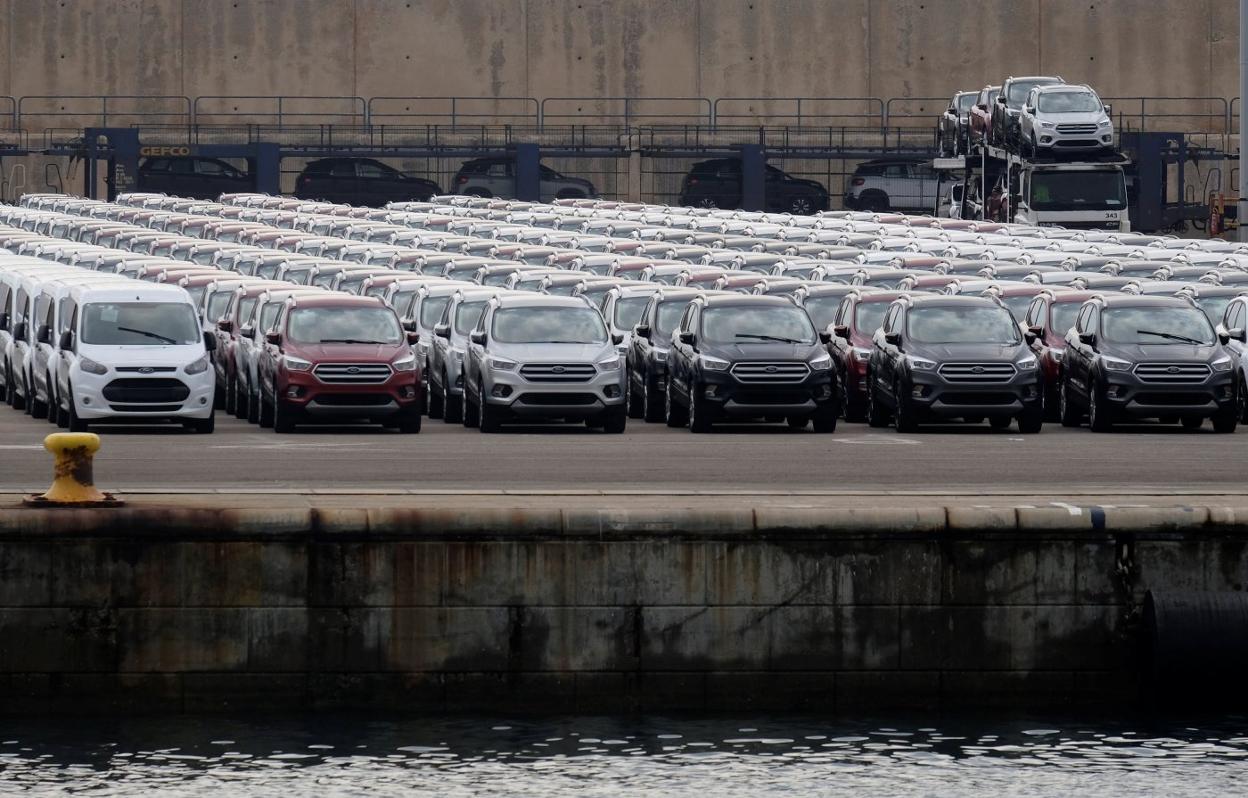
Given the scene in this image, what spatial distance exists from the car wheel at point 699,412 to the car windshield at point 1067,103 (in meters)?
31.6

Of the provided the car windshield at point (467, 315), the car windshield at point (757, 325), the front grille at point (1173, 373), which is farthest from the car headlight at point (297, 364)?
the front grille at point (1173, 373)

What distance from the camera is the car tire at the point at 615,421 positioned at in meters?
32.3

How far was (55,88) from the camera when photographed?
305 ft

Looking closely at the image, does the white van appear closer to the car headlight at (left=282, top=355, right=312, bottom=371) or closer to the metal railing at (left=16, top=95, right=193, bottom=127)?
the car headlight at (left=282, top=355, right=312, bottom=371)

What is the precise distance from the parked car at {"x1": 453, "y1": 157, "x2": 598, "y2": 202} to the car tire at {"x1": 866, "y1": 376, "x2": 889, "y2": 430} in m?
53.7

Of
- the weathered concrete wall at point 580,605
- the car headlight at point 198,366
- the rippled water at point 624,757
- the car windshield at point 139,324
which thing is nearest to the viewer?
the rippled water at point 624,757

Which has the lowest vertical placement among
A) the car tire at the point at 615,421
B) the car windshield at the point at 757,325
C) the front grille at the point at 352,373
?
the car tire at the point at 615,421

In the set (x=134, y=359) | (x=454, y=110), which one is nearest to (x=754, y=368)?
(x=134, y=359)

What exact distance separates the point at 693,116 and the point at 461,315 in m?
59.8

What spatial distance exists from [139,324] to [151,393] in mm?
1390

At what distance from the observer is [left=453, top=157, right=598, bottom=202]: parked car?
8769 centimetres

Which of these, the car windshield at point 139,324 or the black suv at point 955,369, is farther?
the car windshield at point 139,324

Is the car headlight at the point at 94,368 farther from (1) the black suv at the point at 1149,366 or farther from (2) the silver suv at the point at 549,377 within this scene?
(1) the black suv at the point at 1149,366

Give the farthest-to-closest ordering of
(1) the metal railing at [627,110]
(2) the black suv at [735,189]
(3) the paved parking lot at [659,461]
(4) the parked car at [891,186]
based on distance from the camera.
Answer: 1. (1) the metal railing at [627,110]
2. (2) the black suv at [735,189]
3. (4) the parked car at [891,186]
4. (3) the paved parking lot at [659,461]
